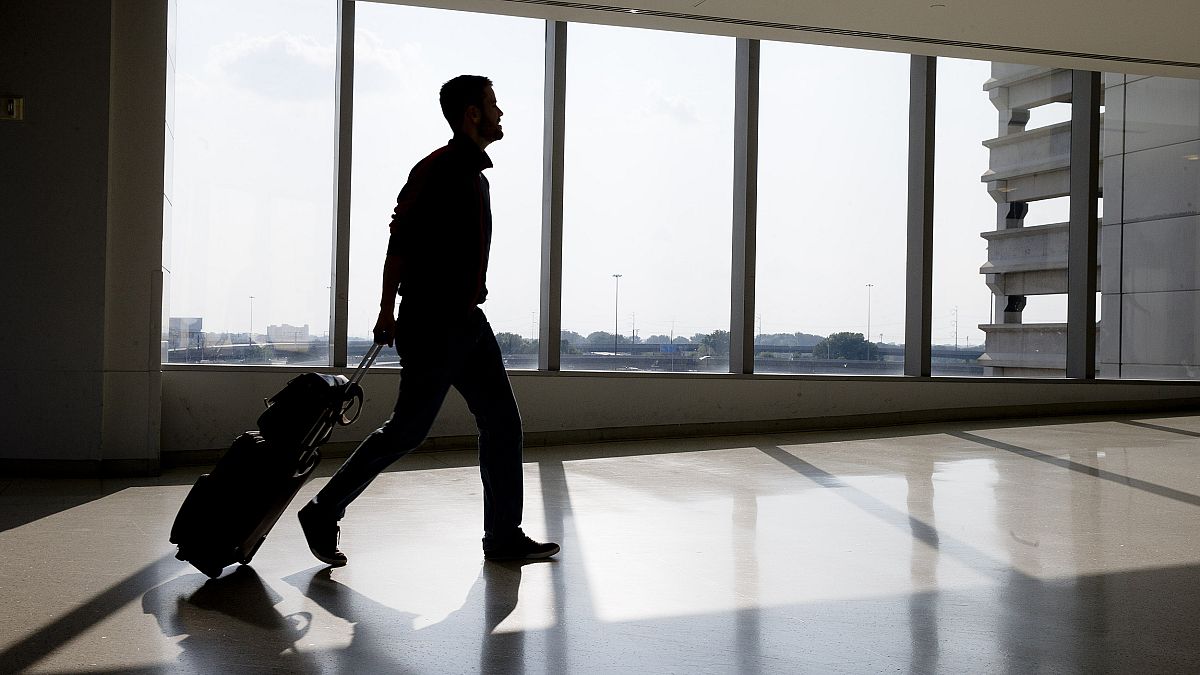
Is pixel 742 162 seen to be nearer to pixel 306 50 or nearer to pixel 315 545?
pixel 306 50

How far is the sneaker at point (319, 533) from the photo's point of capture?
3047mm

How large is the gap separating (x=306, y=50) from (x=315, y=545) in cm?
447

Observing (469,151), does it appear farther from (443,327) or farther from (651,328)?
(651,328)

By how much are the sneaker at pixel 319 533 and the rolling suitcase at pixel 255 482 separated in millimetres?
85

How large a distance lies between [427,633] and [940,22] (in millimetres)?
4594

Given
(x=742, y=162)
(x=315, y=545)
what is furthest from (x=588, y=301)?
(x=315, y=545)

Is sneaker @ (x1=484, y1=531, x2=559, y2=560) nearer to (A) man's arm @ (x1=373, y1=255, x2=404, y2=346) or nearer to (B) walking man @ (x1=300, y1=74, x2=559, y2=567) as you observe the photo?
(B) walking man @ (x1=300, y1=74, x2=559, y2=567)

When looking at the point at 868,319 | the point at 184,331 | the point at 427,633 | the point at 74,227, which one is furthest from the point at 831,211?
the point at 427,633

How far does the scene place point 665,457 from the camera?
611 cm

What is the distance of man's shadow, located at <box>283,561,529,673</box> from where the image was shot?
2.15 m

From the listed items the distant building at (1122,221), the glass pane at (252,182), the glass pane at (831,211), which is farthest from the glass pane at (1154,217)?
the glass pane at (252,182)

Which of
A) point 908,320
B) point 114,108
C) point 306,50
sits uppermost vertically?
point 306,50

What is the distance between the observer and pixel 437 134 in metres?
7.05

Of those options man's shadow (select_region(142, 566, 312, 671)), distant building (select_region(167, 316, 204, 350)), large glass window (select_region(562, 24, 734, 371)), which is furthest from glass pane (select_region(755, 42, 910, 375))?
man's shadow (select_region(142, 566, 312, 671))
